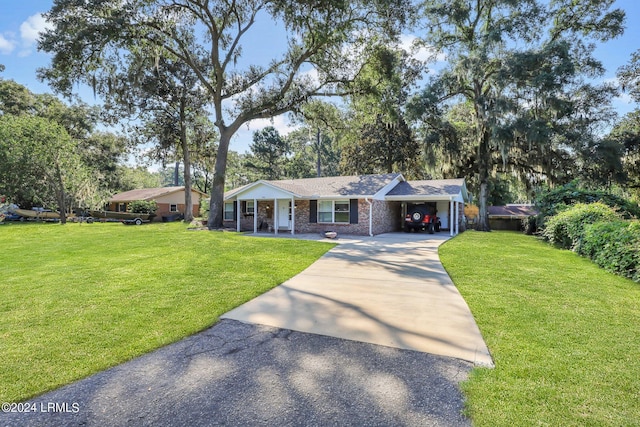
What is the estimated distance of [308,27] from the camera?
14.1 meters

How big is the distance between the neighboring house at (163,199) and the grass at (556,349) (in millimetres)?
28194

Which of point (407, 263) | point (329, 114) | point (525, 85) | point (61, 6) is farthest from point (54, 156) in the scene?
point (525, 85)

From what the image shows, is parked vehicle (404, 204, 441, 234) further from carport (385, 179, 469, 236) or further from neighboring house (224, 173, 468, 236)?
neighboring house (224, 173, 468, 236)

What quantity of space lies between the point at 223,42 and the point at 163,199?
17.3 m

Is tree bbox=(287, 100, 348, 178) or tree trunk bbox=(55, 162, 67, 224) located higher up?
tree bbox=(287, 100, 348, 178)

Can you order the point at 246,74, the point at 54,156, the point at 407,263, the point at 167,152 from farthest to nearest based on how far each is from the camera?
the point at 167,152
the point at 54,156
the point at 246,74
the point at 407,263

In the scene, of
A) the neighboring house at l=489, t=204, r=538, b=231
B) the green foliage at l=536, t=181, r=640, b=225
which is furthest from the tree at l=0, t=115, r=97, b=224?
the neighboring house at l=489, t=204, r=538, b=231

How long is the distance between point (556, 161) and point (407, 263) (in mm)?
16025

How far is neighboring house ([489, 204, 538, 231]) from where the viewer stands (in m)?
24.9

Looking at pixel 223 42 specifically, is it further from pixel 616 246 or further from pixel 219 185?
pixel 616 246

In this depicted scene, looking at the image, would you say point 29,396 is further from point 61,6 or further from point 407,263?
point 61,6

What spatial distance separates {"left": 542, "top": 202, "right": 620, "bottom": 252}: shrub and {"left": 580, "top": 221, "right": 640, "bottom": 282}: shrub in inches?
41.5

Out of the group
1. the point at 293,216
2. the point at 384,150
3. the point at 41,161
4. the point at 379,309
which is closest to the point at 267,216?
the point at 293,216

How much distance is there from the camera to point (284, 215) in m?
17.4
